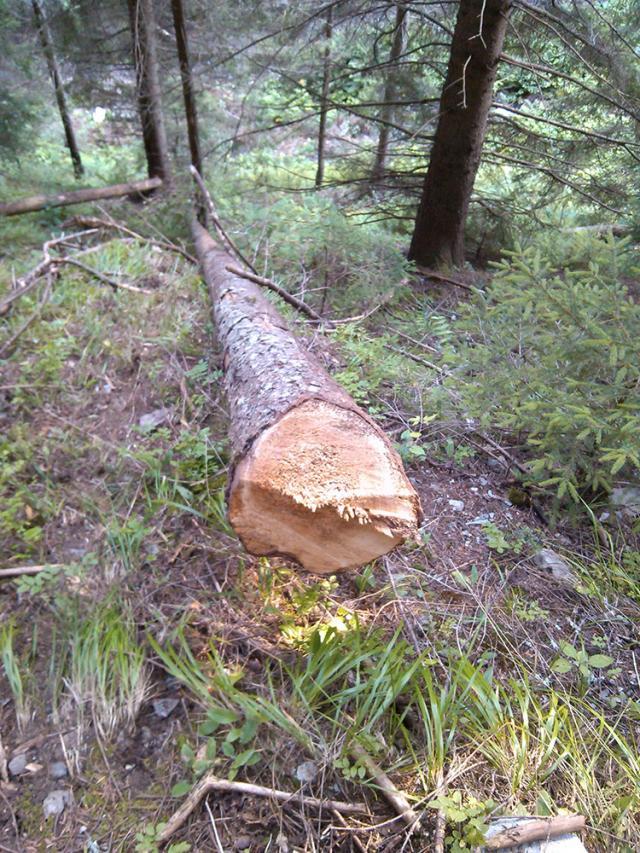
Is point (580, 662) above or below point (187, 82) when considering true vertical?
below

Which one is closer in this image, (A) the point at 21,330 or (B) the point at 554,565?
(B) the point at 554,565

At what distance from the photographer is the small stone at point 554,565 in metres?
2.52

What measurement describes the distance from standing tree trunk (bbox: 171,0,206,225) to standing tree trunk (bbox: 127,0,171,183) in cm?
46

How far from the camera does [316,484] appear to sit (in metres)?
1.75

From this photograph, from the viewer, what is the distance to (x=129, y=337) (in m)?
4.39

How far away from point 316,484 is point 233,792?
1.14 meters

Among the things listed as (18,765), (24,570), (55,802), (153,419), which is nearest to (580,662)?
(55,802)

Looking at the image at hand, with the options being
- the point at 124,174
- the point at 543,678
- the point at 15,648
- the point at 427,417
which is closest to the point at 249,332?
the point at 427,417

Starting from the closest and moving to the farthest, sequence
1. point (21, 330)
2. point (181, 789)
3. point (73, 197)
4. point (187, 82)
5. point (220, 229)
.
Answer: point (181, 789) → point (21, 330) → point (220, 229) → point (187, 82) → point (73, 197)

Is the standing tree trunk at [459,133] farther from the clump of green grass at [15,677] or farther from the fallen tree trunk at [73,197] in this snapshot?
the clump of green grass at [15,677]

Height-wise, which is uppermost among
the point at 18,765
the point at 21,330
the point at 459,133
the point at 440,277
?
the point at 459,133

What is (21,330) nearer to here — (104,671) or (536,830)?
(104,671)

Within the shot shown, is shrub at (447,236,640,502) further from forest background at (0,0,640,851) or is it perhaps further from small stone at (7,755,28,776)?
small stone at (7,755,28,776)

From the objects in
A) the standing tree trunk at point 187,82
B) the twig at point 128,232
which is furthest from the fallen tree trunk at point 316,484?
the standing tree trunk at point 187,82
